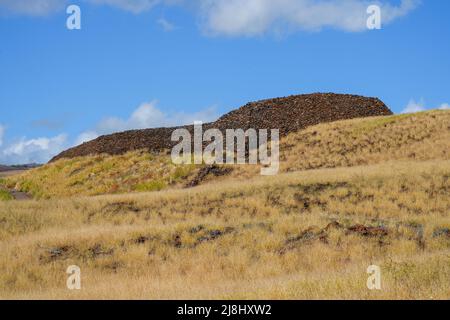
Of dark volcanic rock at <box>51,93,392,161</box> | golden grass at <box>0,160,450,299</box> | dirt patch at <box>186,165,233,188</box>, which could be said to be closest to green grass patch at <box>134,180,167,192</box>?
dirt patch at <box>186,165,233,188</box>

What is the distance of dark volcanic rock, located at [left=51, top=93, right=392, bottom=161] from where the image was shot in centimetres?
4721

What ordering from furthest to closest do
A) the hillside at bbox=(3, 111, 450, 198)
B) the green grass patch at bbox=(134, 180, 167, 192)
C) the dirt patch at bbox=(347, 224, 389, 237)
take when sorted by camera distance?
the green grass patch at bbox=(134, 180, 167, 192)
the hillside at bbox=(3, 111, 450, 198)
the dirt patch at bbox=(347, 224, 389, 237)

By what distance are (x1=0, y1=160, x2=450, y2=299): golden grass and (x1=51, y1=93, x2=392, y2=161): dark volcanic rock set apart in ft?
60.8

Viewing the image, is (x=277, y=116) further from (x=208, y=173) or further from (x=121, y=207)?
(x=121, y=207)

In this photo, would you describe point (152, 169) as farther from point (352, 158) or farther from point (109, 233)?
point (109, 233)

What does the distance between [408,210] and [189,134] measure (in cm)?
3029

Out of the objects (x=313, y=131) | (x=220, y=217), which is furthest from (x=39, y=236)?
(x=313, y=131)

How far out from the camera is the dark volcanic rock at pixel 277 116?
155 ft

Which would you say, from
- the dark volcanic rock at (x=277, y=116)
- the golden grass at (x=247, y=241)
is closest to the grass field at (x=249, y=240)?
the golden grass at (x=247, y=241)

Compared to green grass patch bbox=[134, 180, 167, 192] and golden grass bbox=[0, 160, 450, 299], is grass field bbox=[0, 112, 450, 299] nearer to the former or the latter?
golden grass bbox=[0, 160, 450, 299]

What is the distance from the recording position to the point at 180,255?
16578 mm

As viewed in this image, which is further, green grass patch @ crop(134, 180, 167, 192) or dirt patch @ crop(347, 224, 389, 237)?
green grass patch @ crop(134, 180, 167, 192)

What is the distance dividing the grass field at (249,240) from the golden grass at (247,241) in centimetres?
5

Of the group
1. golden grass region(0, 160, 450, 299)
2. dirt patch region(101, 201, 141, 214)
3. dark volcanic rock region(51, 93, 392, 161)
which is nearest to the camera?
golden grass region(0, 160, 450, 299)
